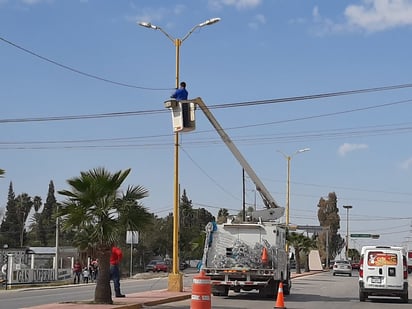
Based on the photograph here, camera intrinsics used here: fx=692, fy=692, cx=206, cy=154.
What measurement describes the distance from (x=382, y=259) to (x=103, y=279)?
11909 millimetres

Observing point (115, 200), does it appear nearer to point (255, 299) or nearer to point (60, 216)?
point (60, 216)

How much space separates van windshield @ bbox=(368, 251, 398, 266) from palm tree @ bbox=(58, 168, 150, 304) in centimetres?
1079

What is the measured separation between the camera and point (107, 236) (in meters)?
19.3

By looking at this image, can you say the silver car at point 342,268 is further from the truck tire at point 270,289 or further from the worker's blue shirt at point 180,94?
the worker's blue shirt at point 180,94

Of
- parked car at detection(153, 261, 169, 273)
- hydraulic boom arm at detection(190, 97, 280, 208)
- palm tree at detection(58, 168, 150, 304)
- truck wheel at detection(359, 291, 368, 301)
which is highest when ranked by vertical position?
hydraulic boom arm at detection(190, 97, 280, 208)

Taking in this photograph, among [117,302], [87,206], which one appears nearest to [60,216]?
[87,206]

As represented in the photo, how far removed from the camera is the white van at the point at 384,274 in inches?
1031

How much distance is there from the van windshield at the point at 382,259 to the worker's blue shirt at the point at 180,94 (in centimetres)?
948

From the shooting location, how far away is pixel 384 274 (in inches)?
1035

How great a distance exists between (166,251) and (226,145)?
2768 inches

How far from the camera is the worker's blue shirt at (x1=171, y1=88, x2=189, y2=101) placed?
84.4ft

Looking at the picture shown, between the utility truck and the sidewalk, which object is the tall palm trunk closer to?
the sidewalk

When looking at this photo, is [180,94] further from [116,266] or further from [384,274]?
[384,274]

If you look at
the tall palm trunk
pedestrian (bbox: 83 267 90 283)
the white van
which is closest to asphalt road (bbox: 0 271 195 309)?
the tall palm trunk
